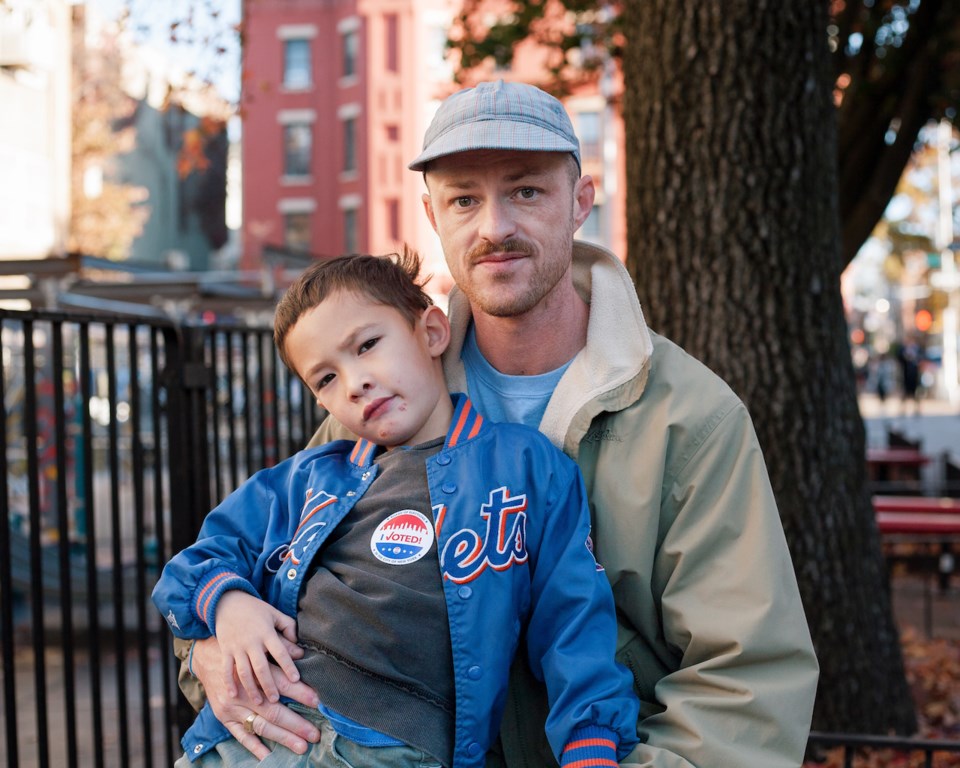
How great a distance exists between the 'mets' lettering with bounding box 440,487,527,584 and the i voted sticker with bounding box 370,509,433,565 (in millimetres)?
69

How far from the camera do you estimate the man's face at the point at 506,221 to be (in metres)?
2.42

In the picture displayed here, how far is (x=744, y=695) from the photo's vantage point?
7.07ft

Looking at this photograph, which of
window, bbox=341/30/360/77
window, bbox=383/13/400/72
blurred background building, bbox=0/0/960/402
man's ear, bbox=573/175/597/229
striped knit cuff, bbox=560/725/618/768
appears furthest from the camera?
window, bbox=341/30/360/77

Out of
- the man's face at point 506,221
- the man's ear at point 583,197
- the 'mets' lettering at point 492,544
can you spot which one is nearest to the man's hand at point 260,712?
the 'mets' lettering at point 492,544

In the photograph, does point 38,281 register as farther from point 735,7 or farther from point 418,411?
point 418,411

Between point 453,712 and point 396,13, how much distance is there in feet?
138

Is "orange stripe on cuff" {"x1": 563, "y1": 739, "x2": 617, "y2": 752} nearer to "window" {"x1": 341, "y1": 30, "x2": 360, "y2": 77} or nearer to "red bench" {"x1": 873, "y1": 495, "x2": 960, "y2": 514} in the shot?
Answer: "red bench" {"x1": 873, "y1": 495, "x2": 960, "y2": 514}

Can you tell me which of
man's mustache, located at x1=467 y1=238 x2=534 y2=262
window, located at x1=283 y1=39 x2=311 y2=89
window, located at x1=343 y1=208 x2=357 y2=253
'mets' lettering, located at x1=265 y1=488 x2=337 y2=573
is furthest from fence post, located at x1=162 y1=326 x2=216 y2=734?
window, located at x1=283 y1=39 x2=311 y2=89

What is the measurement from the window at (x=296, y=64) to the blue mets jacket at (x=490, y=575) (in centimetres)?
4382

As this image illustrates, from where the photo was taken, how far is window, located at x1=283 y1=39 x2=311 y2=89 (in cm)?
4412

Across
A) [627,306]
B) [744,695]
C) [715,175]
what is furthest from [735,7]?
[744,695]

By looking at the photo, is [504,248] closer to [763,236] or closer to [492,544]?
[492,544]

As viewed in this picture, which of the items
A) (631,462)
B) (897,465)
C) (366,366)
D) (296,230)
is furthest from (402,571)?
(296,230)

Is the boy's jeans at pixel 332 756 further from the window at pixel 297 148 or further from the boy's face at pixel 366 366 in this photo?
the window at pixel 297 148
